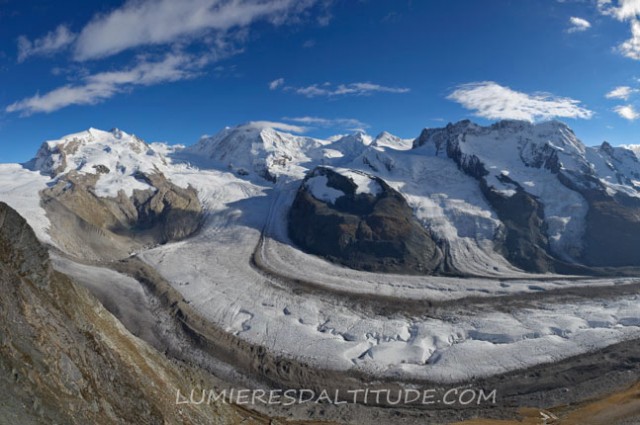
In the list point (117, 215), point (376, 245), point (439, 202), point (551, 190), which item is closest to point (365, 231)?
point (376, 245)

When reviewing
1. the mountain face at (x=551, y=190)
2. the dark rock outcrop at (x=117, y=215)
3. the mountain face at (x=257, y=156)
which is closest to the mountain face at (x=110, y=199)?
the dark rock outcrop at (x=117, y=215)

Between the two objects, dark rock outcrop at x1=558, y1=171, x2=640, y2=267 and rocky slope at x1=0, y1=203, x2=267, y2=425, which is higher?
rocky slope at x1=0, y1=203, x2=267, y2=425

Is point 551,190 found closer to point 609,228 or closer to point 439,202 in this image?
point 609,228

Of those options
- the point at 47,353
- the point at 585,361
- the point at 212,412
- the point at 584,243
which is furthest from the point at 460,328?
the point at 584,243

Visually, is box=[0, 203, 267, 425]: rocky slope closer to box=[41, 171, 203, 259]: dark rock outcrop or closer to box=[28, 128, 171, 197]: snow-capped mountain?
box=[41, 171, 203, 259]: dark rock outcrop

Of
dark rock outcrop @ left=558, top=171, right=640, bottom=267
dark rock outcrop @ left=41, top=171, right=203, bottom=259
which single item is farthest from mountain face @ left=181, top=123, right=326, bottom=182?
dark rock outcrop @ left=558, top=171, right=640, bottom=267

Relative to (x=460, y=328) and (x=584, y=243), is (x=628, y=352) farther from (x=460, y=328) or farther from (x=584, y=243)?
(x=584, y=243)

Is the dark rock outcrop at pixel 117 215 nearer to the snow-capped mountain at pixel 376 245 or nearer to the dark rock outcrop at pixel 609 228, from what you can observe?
the snow-capped mountain at pixel 376 245

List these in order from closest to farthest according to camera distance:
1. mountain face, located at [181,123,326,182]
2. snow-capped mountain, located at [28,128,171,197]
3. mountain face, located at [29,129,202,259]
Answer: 1. mountain face, located at [29,129,202,259]
2. snow-capped mountain, located at [28,128,171,197]
3. mountain face, located at [181,123,326,182]
